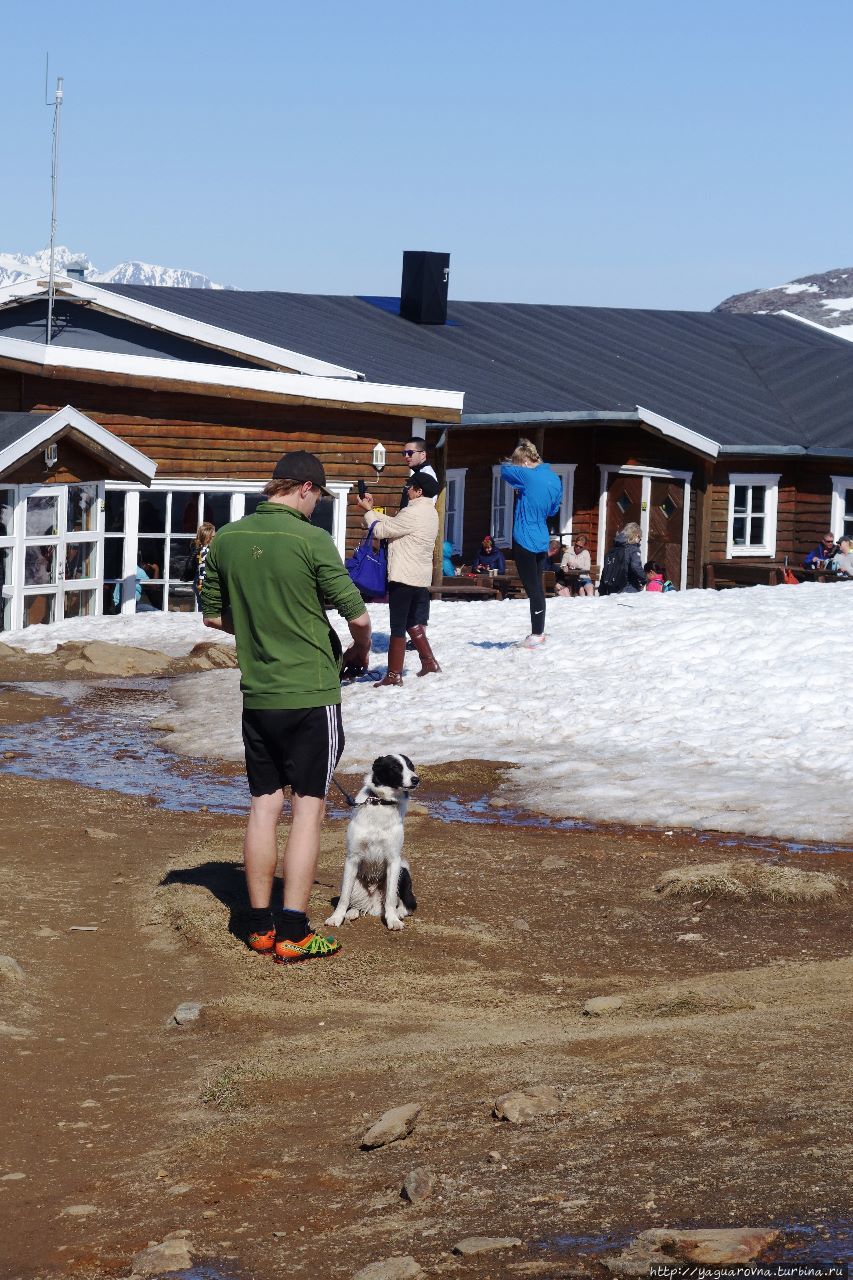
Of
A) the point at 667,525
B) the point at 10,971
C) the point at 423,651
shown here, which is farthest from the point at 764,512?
the point at 10,971

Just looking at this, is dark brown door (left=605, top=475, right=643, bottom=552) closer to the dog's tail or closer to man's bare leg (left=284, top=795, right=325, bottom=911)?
the dog's tail

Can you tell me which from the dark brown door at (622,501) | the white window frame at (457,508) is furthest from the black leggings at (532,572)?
the dark brown door at (622,501)

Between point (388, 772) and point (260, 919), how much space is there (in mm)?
822

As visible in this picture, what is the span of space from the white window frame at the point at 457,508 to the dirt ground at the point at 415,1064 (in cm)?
1595

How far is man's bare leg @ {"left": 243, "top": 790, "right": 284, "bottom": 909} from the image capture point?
6.26 m

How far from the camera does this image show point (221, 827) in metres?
9.04

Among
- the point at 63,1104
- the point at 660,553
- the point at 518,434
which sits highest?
the point at 518,434

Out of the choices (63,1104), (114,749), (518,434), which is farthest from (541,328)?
(63,1104)

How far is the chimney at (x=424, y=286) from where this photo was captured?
92.4 feet

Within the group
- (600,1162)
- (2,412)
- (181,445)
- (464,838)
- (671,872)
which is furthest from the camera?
(181,445)

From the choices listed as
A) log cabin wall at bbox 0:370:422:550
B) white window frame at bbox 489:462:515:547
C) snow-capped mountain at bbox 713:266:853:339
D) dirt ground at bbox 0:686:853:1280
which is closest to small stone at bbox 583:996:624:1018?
dirt ground at bbox 0:686:853:1280

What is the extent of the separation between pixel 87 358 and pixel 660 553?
1156cm

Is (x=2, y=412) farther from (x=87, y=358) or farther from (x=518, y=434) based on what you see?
(x=518, y=434)

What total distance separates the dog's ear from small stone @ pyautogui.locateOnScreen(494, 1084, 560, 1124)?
235cm
